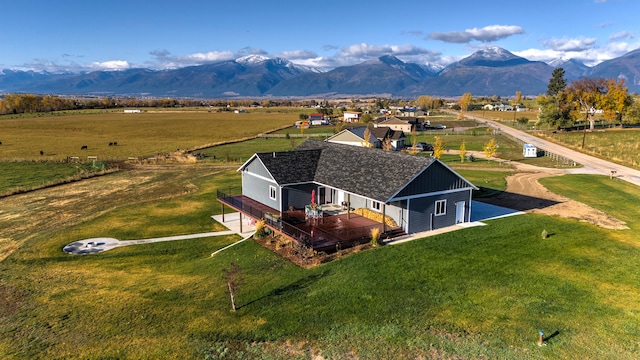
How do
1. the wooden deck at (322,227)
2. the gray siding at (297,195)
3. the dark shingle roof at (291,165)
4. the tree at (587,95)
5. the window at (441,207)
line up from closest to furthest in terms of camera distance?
the wooden deck at (322,227), the window at (441,207), the gray siding at (297,195), the dark shingle roof at (291,165), the tree at (587,95)

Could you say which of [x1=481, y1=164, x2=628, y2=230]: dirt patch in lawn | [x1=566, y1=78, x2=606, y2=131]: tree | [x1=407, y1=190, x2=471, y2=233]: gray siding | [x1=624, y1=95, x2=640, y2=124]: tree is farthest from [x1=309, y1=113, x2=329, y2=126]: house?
[x1=407, y1=190, x2=471, y2=233]: gray siding

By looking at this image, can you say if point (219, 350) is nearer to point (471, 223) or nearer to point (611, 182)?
point (471, 223)

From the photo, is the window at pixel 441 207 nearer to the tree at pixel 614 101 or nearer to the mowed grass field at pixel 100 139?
the mowed grass field at pixel 100 139

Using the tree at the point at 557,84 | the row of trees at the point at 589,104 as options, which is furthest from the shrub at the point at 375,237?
the tree at the point at 557,84

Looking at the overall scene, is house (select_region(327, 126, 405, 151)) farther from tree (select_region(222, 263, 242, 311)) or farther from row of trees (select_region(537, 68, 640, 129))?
tree (select_region(222, 263, 242, 311))

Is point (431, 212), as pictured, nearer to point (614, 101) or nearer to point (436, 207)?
point (436, 207)

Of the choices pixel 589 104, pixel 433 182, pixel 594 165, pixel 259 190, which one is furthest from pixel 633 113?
pixel 259 190

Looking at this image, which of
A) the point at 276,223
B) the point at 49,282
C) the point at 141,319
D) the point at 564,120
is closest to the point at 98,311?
the point at 141,319
